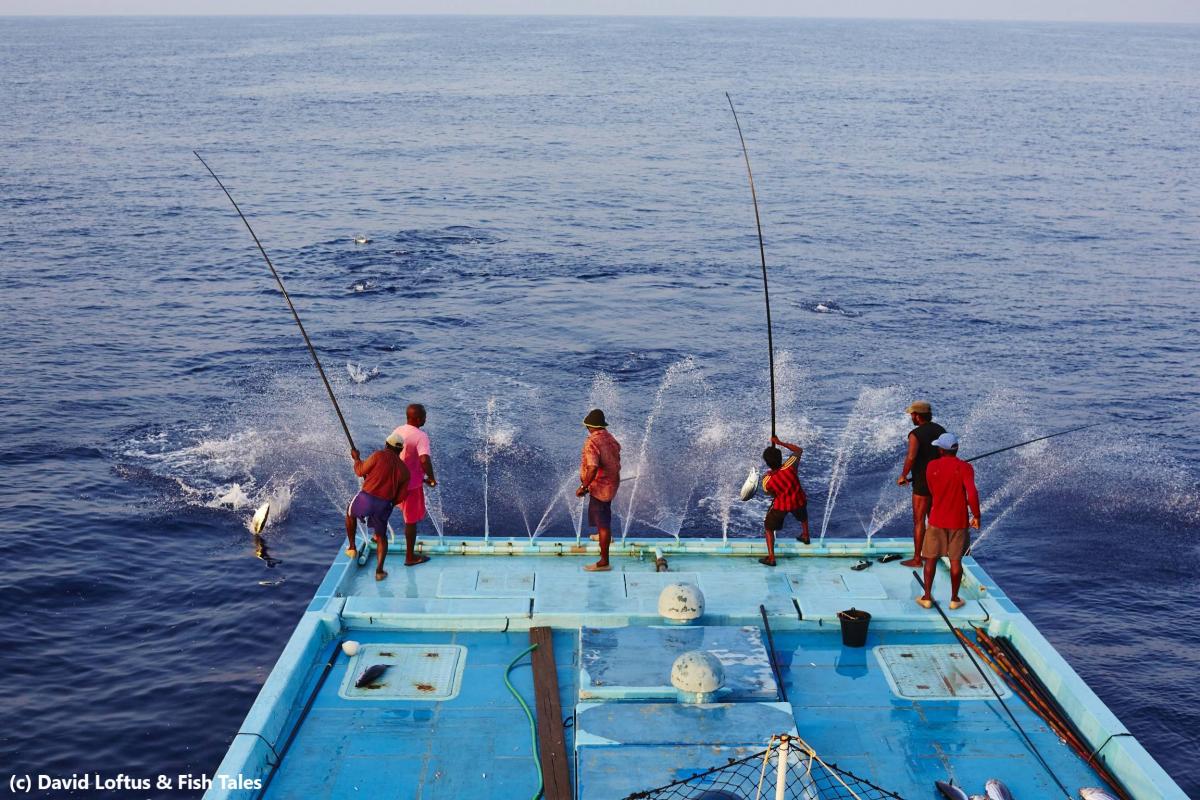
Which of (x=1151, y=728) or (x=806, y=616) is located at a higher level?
(x=806, y=616)

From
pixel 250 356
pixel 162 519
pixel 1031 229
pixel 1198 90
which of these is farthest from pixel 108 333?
pixel 1198 90

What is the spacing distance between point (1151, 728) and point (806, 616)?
572cm

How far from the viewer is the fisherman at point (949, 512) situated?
9016mm

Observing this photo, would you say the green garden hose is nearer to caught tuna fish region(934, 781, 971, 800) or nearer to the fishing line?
caught tuna fish region(934, 781, 971, 800)

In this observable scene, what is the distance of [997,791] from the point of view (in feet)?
22.5

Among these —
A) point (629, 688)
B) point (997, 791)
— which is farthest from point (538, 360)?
point (997, 791)

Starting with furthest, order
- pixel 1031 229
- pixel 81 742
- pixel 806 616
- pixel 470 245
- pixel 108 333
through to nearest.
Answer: pixel 1031 229
pixel 470 245
pixel 108 333
pixel 81 742
pixel 806 616

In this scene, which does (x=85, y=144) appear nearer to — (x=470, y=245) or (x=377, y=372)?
(x=470, y=245)

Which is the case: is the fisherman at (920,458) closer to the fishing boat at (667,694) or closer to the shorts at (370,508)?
the fishing boat at (667,694)

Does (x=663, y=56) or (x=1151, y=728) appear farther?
(x=663, y=56)

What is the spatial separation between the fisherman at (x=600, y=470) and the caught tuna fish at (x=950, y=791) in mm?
3738

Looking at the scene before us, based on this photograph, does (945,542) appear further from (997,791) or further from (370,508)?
(370,508)

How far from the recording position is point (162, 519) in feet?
51.8

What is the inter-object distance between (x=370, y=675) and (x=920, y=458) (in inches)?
212
